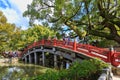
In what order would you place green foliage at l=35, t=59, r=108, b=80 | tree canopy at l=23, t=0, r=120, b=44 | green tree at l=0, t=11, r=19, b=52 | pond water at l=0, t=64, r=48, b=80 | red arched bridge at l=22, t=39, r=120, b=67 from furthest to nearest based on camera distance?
green tree at l=0, t=11, r=19, b=52 → pond water at l=0, t=64, r=48, b=80 → tree canopy at l=23, t=0, r=120, b=44 → red arched bridge at l=22, t=39, r=120, b=67 → green foliage at l=35, t=59, r=108, b=80

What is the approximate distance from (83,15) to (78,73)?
991cm

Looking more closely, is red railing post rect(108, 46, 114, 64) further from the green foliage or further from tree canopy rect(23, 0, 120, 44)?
the green foliage

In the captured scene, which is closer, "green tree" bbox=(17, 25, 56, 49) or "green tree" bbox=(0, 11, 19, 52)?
"green tree" bbox=(0, 11, 19, 52)

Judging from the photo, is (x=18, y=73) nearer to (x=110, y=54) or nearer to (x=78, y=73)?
(x=110, y=54)

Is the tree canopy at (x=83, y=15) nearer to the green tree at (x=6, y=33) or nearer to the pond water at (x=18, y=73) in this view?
the pond water at (x=18, y=73)

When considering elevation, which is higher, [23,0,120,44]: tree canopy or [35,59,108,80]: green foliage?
[23,0,120,44]: tree canopy

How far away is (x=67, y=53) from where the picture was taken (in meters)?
22.7

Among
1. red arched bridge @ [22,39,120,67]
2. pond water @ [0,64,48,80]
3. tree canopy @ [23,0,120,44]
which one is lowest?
pond water @ [0,64,48,80]

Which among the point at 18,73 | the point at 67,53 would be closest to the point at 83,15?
the point at 67,53

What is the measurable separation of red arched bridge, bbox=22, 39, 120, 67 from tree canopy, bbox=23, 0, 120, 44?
1562mm

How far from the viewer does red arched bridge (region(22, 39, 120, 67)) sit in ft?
51.4

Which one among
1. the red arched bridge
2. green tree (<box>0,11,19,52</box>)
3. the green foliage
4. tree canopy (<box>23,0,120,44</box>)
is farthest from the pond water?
green tree (<box>0,11,19,52</box>)

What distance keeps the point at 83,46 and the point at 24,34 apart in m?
33.7

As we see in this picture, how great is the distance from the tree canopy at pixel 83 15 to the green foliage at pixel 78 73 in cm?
724
